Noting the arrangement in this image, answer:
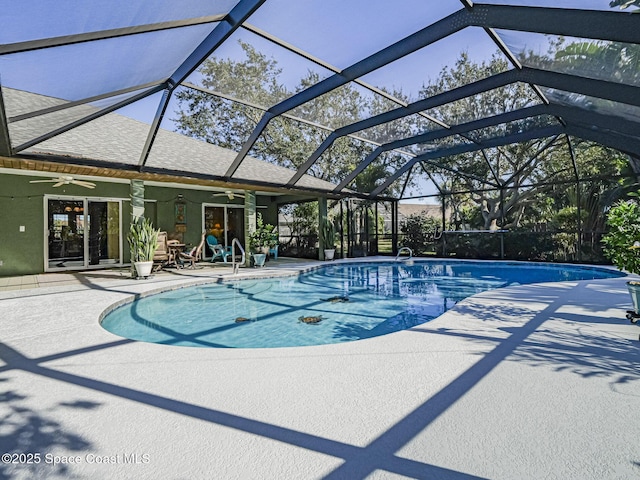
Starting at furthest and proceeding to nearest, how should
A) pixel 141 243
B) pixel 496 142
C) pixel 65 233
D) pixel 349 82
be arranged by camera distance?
1. pixel 496 142
2. pixel 65 233
3. pixel 141 243
4. pixel 349 82

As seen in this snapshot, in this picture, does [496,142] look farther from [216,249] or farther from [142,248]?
[142,248]

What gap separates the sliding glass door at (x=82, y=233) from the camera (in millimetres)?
10195

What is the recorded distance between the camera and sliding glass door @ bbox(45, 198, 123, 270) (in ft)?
33.4

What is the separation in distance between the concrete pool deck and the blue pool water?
1.29 meters

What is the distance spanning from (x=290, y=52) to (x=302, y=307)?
4670mm

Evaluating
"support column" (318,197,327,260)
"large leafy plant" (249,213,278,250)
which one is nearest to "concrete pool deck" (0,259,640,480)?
"large leafy plant" (249,213,278,250)

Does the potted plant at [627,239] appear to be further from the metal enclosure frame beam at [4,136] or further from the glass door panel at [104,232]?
the glass door panel at [104,232]

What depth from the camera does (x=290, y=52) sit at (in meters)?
6.16

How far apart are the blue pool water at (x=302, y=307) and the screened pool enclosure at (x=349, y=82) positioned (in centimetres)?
350

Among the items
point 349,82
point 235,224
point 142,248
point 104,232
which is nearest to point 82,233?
point 104,232

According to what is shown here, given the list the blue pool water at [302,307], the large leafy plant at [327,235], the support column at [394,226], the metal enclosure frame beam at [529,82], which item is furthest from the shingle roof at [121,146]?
the metal enclosure frame beam at [529,82]

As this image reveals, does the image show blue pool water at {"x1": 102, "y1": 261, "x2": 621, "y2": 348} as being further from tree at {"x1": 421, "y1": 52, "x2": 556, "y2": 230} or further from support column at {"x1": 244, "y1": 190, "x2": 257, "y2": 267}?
tree at {"x1": 421, "y1": 52, "x2": 556, "y2": 230}

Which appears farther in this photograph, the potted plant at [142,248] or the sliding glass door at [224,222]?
the sliding glass door at [224,222]

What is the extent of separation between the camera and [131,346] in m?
3.72
